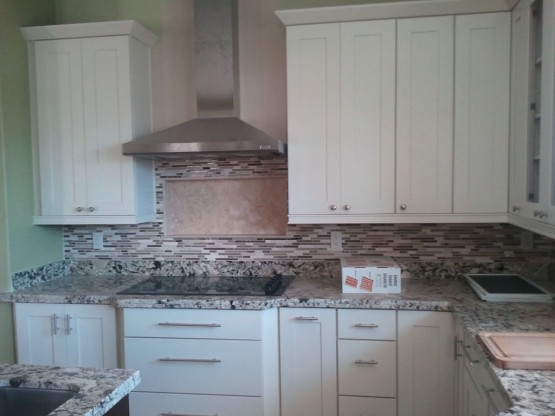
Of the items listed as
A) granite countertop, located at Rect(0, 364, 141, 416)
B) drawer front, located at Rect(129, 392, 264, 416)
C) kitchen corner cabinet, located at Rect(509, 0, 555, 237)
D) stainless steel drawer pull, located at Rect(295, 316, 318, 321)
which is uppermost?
kitchen corner cabinet, located at Rect(509, 0, 555, 237)

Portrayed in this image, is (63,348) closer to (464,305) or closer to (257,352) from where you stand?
(257,352)

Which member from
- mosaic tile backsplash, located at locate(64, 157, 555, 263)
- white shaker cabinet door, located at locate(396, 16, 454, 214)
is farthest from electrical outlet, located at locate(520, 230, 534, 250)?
white shaker cabinet door, located at locate(396, 16, 454, 214)

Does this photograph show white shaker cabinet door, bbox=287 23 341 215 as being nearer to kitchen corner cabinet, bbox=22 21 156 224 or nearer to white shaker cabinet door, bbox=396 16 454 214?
white shaker cabinet door, bbox=396 16 454 214

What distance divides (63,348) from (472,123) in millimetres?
2479

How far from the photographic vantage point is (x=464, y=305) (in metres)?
2.08

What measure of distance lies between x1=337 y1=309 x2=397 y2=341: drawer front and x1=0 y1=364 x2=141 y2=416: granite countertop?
3.86ft

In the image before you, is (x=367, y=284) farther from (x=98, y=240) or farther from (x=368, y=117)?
(x=98, y=240)

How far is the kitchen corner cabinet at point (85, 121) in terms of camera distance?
8.54 feet

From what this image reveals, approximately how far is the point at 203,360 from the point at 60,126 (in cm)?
159

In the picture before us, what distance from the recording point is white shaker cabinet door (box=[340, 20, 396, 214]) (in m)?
2.36

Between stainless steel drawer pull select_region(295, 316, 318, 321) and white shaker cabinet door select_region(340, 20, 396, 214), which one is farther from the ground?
white shaker cabinet door select_region(340, 20, 396, 214)

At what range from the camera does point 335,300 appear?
222 cm

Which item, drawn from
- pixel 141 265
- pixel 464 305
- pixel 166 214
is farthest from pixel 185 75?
pixel 464 305

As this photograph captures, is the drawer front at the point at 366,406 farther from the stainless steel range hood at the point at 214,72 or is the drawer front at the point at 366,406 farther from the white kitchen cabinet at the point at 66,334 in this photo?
the stainless steel range hood at the point at 214,72
